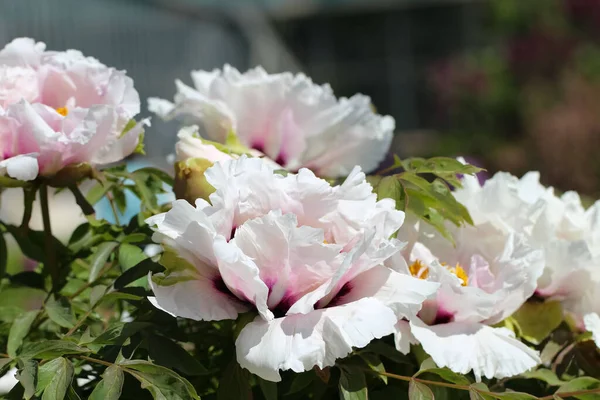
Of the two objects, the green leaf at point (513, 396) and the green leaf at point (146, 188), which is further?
the green leaf at point (146, 188)

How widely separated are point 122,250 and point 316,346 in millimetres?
165

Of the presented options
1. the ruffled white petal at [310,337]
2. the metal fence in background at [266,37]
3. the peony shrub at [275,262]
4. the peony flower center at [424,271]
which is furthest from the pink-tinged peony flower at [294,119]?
the metal fence in background at [266,37]

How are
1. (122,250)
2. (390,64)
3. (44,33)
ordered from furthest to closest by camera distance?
(390,64), (44,33), (122,250)

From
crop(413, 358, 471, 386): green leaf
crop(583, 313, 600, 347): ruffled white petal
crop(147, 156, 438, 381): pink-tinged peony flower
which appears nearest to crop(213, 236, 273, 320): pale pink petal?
crop(147, 156, 438, 381): pink-tinged peony flower

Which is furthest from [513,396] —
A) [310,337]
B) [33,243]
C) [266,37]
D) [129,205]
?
[266,37]

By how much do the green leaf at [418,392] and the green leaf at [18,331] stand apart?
22 cm

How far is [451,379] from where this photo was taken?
19.9 inches

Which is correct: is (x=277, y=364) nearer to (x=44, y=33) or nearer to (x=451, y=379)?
(x=451, y=379)

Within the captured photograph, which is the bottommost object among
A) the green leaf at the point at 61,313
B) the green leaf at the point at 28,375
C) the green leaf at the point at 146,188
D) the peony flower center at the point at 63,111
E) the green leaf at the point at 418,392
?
the green leaf at the point at 61,313

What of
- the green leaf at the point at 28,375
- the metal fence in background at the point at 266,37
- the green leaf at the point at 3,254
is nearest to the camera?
the green leaf at the point at 28,375

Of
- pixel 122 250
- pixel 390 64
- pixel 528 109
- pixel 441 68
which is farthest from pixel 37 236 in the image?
pixel 390 64

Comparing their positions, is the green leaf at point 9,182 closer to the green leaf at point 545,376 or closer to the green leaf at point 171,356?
the green leaf at point 171,356

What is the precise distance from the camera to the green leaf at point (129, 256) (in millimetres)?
545

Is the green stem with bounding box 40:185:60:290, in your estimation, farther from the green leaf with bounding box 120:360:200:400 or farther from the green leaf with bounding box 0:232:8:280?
the green leaf with bounding box 120:360:200:400
